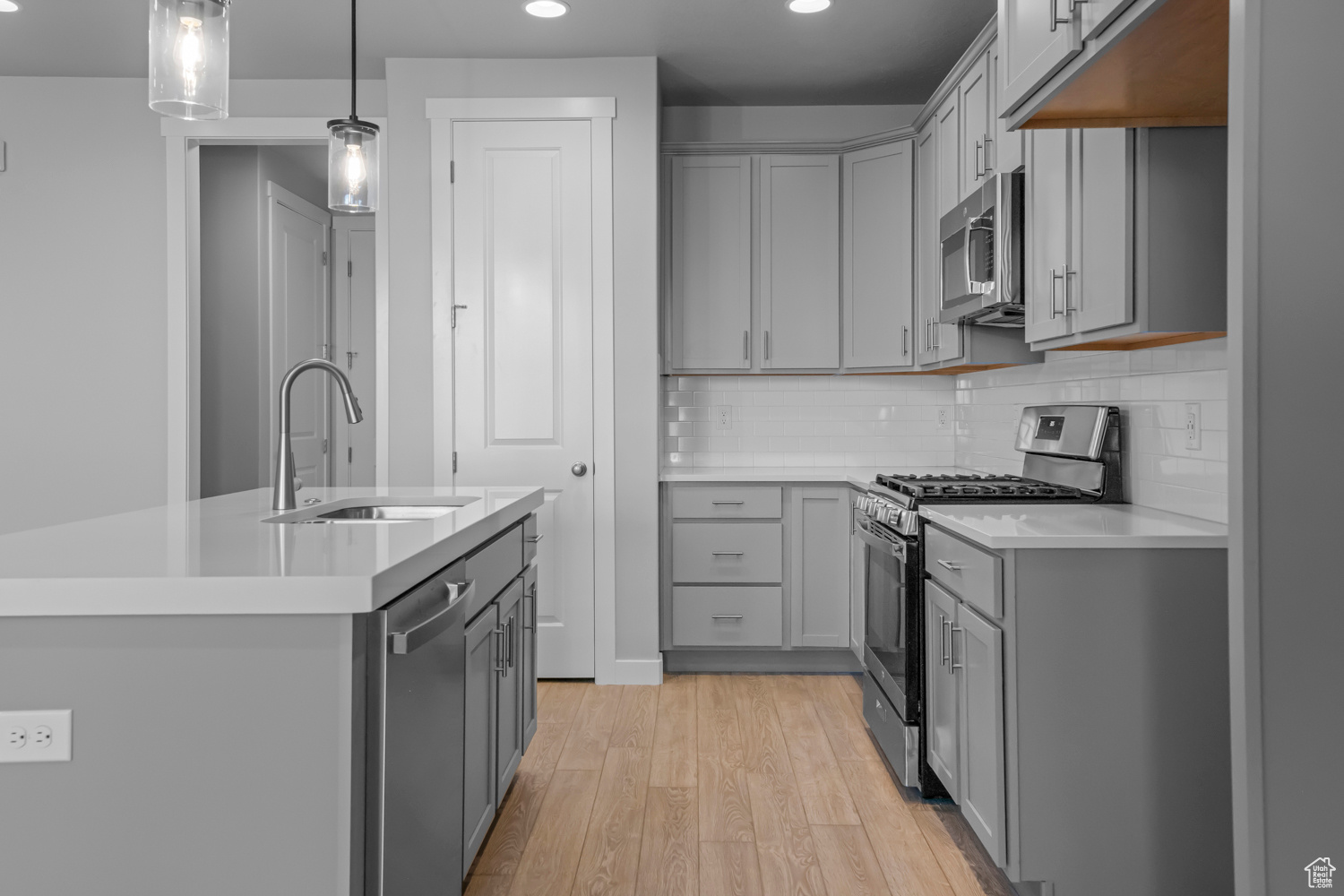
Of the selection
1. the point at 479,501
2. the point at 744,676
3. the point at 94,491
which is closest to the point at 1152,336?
the point at 479,501

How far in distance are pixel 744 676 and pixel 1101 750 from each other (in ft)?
7.05

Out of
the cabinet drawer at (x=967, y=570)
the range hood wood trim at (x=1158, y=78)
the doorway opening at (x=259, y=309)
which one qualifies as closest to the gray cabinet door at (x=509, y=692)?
the cabinet drawer at (x=967, y=570)

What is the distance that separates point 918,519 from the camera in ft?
8.66

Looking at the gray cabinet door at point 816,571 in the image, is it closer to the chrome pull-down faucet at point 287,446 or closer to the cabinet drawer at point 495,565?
the cabinet drawer at point 495,565

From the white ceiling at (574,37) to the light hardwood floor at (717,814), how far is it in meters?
2.64

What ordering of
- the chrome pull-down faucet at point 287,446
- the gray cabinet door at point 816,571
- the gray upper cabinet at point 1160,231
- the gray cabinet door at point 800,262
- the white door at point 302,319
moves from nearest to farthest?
the gray upper cabinet at point 1160,231 → the chrome pull-down faucet at point 287,446 → the gray cabinet door at point 816,571 → the gray cabinet door at point 800,262 → the white door at point 302,319

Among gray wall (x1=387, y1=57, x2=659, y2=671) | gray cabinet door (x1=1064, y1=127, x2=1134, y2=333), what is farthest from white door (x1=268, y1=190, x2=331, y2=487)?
gray cabinet door (x1=1064, y1=127, x2=1134, y2=333)

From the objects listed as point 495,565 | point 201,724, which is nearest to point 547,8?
point 495,565

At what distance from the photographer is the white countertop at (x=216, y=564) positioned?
1.23 meters

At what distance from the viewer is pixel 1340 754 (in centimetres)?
122

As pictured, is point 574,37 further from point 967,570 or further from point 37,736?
point 37,736

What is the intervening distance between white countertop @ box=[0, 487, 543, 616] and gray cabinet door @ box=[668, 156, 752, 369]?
245cm

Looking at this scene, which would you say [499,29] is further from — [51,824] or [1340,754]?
[1340,754]

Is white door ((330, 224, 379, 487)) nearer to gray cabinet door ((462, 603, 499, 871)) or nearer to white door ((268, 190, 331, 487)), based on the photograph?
white door ((268, 190, 331, 487))
